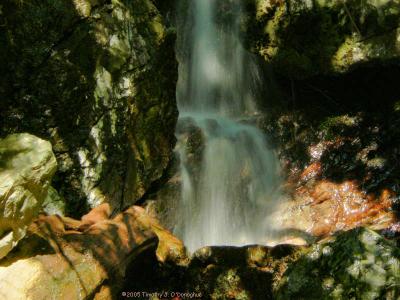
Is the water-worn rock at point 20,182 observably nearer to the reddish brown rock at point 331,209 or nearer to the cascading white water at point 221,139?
the cascading white water at point 221,139

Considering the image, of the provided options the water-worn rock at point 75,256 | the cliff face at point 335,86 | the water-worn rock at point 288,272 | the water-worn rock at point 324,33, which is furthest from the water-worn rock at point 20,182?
the water-worn rock at point 324,33

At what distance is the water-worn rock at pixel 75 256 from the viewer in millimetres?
3850

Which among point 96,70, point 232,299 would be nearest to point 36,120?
point 96,70

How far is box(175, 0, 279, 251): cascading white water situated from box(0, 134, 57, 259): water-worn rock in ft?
12.8

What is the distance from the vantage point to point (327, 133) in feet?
28.2

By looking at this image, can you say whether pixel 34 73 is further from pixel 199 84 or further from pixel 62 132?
pixel 199 84

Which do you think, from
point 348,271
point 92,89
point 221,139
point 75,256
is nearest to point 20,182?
point 75,256

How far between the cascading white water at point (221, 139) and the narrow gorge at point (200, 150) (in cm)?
3

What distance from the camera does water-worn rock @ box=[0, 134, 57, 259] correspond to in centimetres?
368

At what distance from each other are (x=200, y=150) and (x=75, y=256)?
14.0 feet

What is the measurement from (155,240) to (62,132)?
1.81 metres

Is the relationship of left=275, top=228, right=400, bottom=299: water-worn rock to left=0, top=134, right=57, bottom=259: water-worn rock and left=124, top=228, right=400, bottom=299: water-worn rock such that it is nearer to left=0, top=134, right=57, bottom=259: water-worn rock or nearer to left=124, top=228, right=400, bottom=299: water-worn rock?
left=124, top=228, right=400, bottom=299: water-worn rock

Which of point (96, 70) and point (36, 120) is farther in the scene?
point (96, 70)

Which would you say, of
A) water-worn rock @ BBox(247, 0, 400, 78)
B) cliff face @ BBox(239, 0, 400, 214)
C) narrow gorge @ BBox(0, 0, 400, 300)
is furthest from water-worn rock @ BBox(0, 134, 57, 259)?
water-worn rock @ BBox(247, 0, 400, 78)
